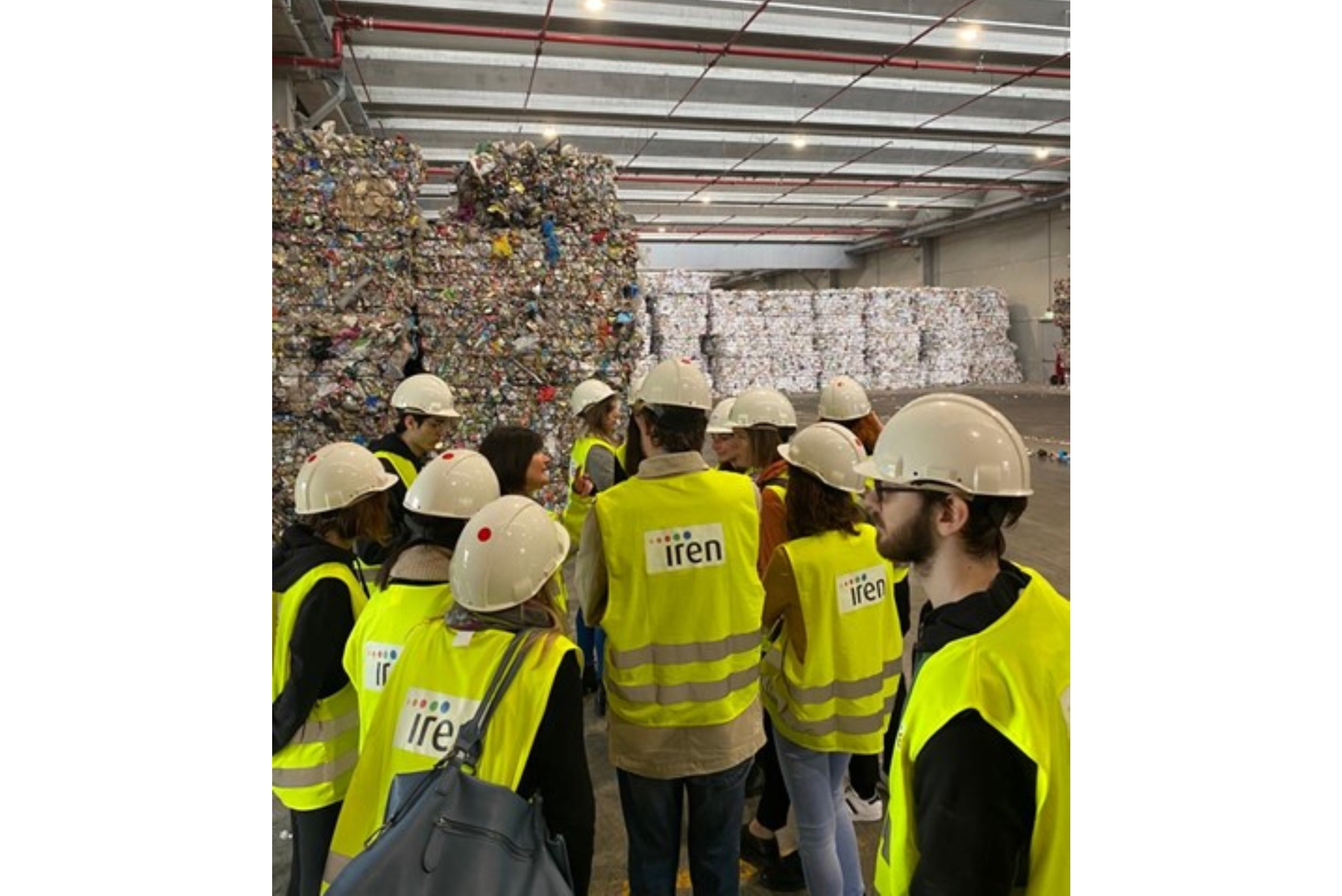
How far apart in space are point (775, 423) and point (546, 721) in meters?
1.87

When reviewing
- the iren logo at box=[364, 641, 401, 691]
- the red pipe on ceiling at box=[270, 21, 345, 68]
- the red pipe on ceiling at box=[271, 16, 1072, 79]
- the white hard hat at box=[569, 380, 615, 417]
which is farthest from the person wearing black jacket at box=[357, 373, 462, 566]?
the red pipe on ceiling at box=[270, 21, 345, 68]

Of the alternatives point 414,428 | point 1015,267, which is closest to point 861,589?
point 414,428

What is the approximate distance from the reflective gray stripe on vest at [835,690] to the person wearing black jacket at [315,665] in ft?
3.94

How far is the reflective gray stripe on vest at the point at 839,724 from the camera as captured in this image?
7.54 ft

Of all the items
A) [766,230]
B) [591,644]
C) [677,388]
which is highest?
[766,230]

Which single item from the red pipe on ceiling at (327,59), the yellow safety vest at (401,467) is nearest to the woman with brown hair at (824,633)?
the yellow safety vest at (401,467)

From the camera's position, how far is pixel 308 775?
194 centimetres

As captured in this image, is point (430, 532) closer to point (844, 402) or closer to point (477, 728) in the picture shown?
point (477, 728)

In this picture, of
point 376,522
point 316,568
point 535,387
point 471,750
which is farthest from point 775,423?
point 535,387

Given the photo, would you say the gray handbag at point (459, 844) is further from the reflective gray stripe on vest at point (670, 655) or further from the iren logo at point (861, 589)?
the iren logo at point (861, 589)

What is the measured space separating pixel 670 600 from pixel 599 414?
2.26 metres

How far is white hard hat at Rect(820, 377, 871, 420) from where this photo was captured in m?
3.53

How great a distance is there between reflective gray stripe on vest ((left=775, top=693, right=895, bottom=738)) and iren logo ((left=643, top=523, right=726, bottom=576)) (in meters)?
0.59

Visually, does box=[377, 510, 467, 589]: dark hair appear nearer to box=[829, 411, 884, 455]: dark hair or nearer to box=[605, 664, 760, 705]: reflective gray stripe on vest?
box=[605, 664, 760, 705]: reflective gray stripe on vest
